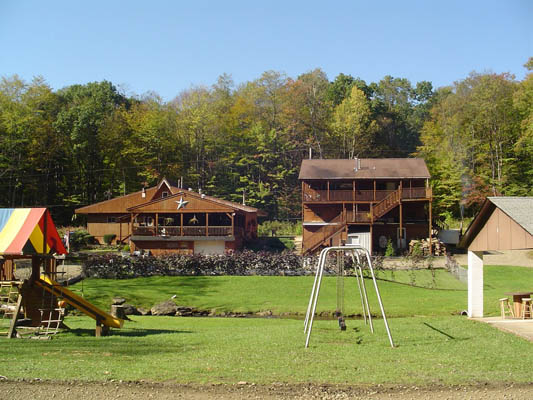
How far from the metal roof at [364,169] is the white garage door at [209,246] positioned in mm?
8773

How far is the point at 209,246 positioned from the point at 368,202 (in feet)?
41.9

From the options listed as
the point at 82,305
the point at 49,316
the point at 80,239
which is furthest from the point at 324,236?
the point at 82,305

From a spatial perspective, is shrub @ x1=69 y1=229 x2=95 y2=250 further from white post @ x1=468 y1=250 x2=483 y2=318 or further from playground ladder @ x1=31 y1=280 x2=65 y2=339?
white post @ x1=468 y1=250 x2=483 y2=318

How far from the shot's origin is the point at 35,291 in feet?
52.7

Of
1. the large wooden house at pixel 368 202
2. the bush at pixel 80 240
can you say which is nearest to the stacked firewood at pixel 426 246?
the large wooden house at pixel 368 202

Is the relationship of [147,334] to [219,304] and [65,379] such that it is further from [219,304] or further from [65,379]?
[219,304]

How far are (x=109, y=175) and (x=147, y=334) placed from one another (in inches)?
2000

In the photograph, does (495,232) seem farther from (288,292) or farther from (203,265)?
(203,265)

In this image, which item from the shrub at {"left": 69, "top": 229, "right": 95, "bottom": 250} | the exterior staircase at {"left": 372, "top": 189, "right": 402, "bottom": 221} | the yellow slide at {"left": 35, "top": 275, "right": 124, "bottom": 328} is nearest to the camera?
the yellow slide at {"left": 35, "top": 275, "right": 124, "bottom": 328}

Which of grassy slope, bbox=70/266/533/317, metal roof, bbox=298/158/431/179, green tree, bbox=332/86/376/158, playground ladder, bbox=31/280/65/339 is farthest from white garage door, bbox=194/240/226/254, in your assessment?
playground ladder, bbox=31/280/65/339

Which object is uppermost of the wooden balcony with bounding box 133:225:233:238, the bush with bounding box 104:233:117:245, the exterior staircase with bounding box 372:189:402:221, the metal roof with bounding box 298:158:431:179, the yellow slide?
the metal roof with bounding box 298:158:431:179

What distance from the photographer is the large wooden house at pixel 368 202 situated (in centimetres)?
4497

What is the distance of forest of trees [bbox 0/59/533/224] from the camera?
56.0 m

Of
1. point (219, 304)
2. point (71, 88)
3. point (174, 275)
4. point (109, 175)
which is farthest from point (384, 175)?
point (71, 88)
